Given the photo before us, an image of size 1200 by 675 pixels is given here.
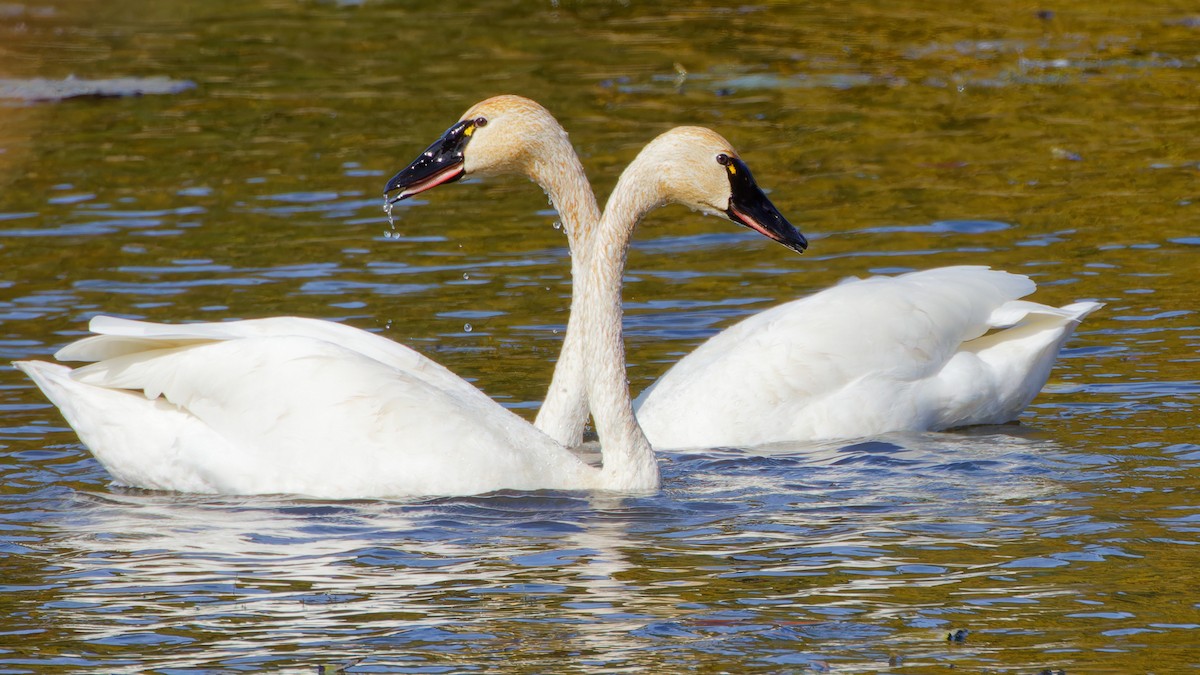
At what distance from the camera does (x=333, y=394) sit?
25.2ft

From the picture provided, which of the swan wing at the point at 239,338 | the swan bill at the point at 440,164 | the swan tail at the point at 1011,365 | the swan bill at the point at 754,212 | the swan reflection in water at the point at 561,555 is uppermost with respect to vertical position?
the swan bill at the point at 440,164

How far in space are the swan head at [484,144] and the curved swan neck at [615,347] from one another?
2.64 ft

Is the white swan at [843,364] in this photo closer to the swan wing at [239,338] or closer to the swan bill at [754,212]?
the swan wing at [239,338]

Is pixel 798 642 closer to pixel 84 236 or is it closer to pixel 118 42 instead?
pixel 84 236

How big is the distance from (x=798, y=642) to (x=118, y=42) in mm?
16306

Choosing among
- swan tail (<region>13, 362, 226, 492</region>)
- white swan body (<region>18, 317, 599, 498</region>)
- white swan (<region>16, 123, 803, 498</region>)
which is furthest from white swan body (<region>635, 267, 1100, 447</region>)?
swan tail (<region>13, 362, 226, 492</region>)

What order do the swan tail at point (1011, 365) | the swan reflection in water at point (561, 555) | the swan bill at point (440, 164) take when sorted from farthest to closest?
1. the swan tail at point (1011, 365)
2. the swan bill at point (440, 164)
3. the swan reflection in water at point (561, 555)

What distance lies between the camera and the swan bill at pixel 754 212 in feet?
26.0

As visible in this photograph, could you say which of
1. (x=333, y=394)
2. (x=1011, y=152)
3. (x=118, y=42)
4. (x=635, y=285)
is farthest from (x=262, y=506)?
(x=118, y=42)

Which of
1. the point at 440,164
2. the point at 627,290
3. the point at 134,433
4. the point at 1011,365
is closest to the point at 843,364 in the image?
the point at 1011,365

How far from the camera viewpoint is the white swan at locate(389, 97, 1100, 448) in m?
8.60

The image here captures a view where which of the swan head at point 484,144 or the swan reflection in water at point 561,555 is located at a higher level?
the swan head at point 484,144

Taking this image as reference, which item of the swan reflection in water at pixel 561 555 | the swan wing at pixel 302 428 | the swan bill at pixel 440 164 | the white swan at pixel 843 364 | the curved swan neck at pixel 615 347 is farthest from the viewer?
the white swan at pixel 843 364

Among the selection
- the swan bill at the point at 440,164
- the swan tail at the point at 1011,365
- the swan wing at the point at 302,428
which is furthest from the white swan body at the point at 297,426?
the swan tail at the point at 1011,365
